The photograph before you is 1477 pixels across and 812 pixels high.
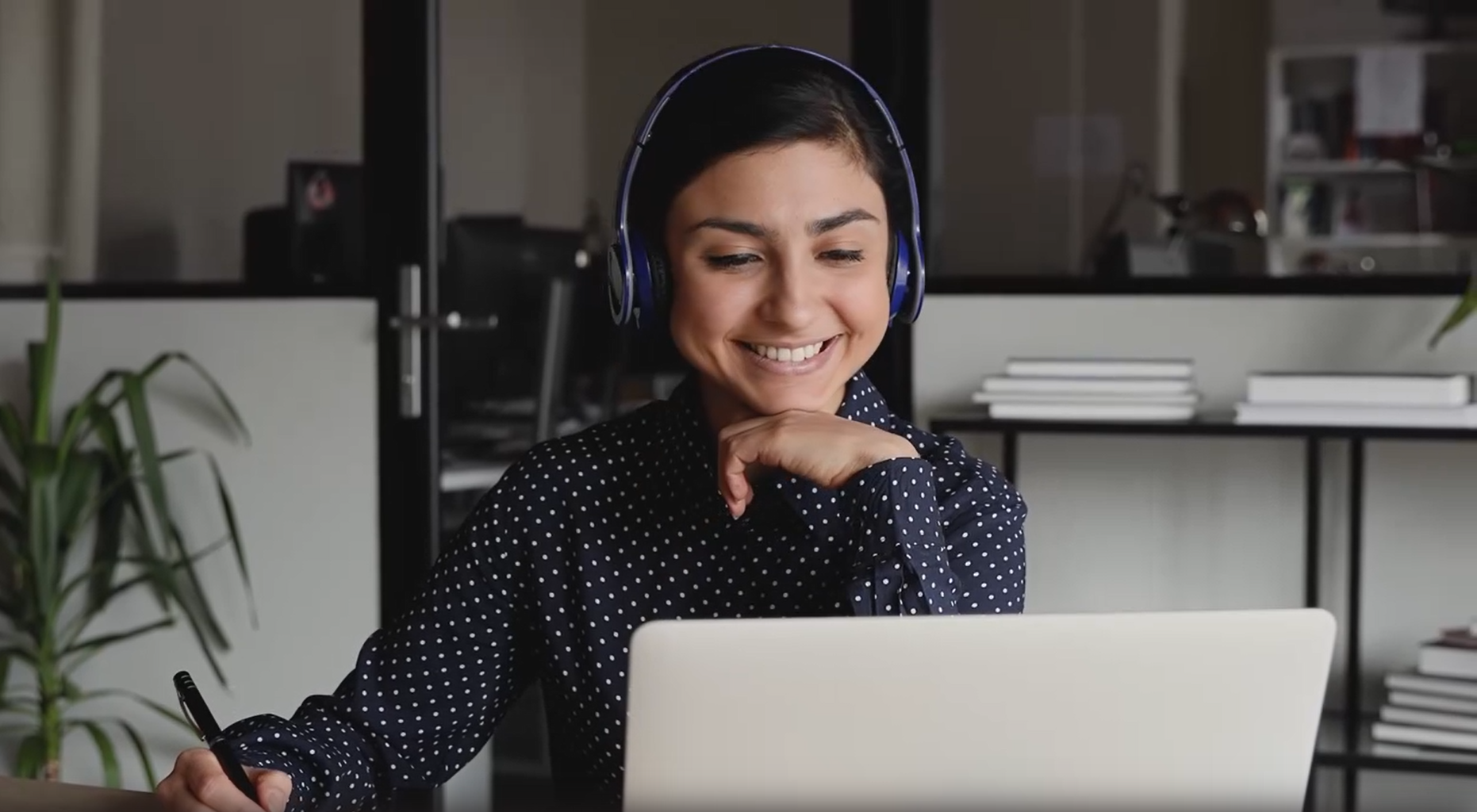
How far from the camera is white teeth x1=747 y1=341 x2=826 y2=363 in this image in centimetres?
140

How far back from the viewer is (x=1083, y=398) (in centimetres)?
297

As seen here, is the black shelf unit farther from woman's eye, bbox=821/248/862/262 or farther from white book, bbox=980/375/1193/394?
woman's eye, bbox=821/248/862/262

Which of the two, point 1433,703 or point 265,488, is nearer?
point 1433,703

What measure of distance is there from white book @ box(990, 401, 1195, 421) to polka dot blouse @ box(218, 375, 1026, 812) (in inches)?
58.3

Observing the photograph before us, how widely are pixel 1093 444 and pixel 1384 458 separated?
48cm

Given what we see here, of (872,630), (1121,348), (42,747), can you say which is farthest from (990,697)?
(42,747)

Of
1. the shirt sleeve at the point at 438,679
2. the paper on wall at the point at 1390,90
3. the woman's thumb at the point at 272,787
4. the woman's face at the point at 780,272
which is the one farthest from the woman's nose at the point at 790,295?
the paper on wall at the point at 1390,90

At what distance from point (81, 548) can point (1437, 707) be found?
2605mm

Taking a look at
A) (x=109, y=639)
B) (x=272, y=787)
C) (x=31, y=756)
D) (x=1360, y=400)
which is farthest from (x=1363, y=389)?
(x=31, y=756)

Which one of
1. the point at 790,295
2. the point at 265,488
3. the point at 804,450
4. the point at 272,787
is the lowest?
the point at 265,488

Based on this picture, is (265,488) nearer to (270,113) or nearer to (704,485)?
(270,113)

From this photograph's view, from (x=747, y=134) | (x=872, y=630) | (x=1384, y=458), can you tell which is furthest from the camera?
(x=1384, y=458)

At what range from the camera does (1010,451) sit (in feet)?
10.2

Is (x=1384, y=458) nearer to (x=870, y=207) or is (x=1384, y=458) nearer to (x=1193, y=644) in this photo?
(x=870, y=207)
